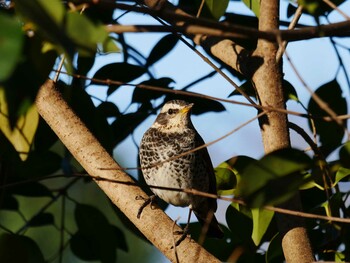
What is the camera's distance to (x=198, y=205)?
3830mm

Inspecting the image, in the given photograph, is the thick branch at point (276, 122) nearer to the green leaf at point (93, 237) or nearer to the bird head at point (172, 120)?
the green leaf at point (93, 237)

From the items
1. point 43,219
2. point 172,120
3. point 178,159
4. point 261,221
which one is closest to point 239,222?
point 261,221

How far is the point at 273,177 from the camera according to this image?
1.34 metres

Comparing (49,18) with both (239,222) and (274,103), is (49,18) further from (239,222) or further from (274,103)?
(239,222)

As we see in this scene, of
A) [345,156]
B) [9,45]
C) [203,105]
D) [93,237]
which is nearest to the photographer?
[9,45]

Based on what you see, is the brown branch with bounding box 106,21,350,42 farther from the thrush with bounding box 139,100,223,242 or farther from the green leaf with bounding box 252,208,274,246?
the thrush with bounding box 139,100,223,242

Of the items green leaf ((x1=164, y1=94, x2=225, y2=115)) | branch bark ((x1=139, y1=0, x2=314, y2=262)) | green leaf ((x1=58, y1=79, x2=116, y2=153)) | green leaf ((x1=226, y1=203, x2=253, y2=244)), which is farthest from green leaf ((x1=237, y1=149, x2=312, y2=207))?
green leaf ((x1=164, y1=94, x2=225, y2=115))

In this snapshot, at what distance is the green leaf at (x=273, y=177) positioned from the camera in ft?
4.36

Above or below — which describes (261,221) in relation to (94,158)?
below

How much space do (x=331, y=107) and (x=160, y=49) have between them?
88 cm

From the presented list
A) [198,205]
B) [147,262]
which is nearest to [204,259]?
[198,205]

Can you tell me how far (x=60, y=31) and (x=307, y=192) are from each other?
69.1 inches

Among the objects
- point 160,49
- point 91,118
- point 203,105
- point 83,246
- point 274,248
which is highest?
point 160,49

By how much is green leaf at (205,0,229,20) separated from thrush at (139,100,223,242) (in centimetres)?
116
